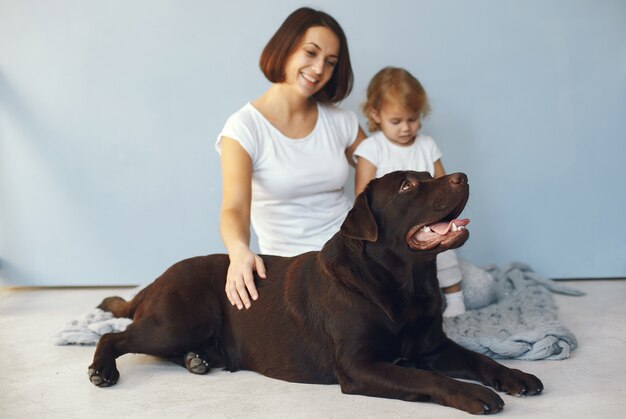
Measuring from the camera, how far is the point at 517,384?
6.82 feet

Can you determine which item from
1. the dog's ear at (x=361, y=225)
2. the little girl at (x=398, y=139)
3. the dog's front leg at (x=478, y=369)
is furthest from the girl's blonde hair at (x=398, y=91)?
the dog's front leg at (x=478, y=369)

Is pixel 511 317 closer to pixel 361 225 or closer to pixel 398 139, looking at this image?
pixel 398 139

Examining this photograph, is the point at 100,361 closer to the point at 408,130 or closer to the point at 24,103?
the point at 408,130

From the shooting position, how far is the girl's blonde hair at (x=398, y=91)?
3275mm

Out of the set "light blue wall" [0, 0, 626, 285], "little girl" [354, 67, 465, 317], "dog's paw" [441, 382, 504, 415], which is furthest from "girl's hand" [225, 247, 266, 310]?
"light blue wall" [0, 0, 626, 285]

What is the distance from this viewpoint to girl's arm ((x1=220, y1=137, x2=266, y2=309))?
240 centimetres

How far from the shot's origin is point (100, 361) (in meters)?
2.37

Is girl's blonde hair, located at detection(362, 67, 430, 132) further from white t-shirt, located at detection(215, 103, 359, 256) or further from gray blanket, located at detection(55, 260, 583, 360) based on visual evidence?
gray blanket, located at detection(55, 260, 583, 360)

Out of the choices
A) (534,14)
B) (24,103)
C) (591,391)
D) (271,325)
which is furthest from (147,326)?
(534,14)

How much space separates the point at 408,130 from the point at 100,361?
1.75 meters

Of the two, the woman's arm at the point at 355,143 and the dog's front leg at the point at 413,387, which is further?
the woman's arm at the point at 355,143

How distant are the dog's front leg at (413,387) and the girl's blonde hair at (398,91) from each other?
154cm

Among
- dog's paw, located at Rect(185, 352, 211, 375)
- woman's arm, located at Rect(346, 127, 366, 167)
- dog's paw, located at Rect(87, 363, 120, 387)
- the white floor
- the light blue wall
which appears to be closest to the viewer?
the white floor

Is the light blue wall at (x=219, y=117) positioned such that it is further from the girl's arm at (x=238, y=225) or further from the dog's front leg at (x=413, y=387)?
the dog's front leg at (x=413, y=387)
